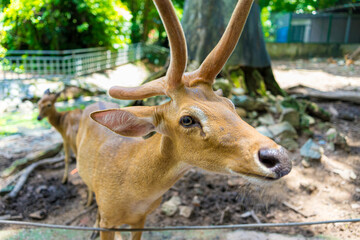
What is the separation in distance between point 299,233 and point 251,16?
394 cm

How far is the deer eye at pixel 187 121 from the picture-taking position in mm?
1812

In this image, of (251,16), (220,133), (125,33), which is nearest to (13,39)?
(220,133)

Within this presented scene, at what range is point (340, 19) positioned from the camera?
15414 millimetres

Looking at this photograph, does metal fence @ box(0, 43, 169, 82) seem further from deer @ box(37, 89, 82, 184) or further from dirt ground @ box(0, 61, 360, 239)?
dirt ground @ box(0, 61, 360, 239)

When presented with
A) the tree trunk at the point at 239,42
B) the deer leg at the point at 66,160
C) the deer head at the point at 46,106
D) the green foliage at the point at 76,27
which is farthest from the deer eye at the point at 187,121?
the deer head at the point at 46,106

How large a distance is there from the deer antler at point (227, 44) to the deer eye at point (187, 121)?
28 centimetres

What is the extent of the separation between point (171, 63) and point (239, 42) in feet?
13.6

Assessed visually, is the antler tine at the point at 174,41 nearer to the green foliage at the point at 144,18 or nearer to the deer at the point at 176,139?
the deer at the point at 176,139

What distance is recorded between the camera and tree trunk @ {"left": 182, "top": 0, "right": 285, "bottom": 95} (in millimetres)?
5301

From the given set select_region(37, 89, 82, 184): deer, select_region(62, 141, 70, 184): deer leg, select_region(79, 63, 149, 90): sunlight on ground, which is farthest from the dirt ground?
select_region(79, 63, 149, 90): sunlight on ground

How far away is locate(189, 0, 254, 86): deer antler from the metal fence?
288 centimetres

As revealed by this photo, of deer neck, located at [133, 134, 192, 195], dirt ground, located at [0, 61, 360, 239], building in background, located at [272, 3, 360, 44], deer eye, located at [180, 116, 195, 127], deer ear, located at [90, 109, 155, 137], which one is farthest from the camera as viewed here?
building in background, located at [272, 3, 360, 44]

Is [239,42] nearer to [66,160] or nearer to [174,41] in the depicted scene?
[66,160]

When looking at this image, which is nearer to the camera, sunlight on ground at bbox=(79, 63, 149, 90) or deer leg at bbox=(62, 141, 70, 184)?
deer leg at bbox=(62, 141, 70, 184)
